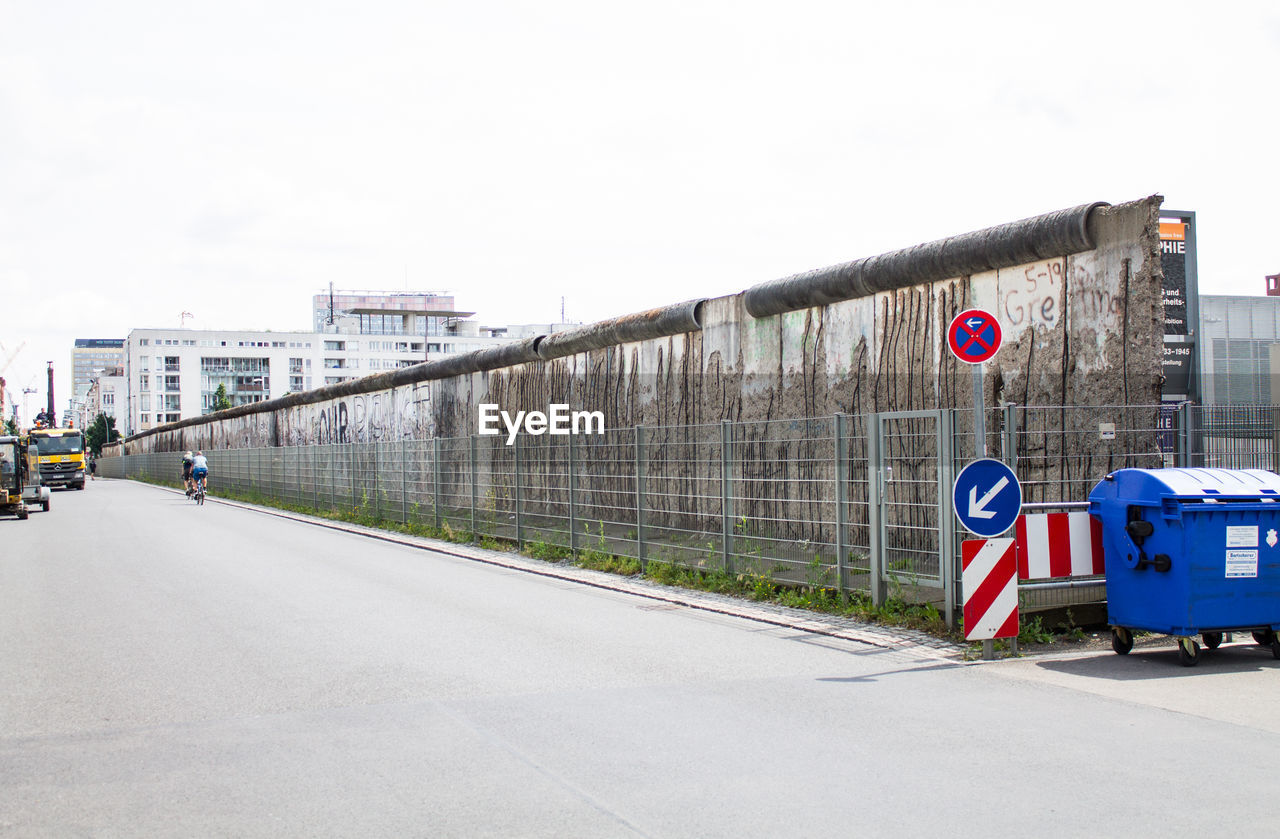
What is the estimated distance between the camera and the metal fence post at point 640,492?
13258mm

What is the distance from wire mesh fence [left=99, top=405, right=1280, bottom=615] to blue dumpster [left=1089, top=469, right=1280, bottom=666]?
1.99 ft

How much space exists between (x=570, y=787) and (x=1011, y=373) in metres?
6.64

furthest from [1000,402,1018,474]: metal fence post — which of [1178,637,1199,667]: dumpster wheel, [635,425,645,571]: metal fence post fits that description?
[635,425,645,571]: metal fence post

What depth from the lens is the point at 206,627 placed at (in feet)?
32.4

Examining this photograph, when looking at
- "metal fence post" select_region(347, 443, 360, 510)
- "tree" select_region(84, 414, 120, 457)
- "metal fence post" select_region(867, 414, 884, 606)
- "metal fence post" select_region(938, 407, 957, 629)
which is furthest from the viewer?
"tree" select_region(84, 414, 120, 457)

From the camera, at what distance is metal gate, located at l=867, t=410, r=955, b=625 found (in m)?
8.77

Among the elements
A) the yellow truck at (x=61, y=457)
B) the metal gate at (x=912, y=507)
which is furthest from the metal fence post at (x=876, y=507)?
the yellow truck at (x=61, y=457)

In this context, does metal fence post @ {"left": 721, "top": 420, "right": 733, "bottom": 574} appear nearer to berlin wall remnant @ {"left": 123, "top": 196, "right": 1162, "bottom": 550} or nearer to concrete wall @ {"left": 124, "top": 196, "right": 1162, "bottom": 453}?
berlin wall remnant @ {"left": 123, "top": 196, "right": 1162, "bottom": 550}

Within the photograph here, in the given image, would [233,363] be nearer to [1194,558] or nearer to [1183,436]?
[1183,436]

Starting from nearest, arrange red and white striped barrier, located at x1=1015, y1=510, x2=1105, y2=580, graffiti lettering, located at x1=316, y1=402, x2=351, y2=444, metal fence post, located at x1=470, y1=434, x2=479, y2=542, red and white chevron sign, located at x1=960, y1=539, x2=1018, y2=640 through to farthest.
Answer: red and white chevron sign, located at x1=960, y1=539, x2=1018, y2=640 → red and white striped barrier, located at x1=1015, y1=510, x2=1105, y2=580 → metal fence post, located at x1=470, y1=434, x2=479, y2=542 → graffiti lettering, located at x1=316, y1=402, x2=351, y2=444

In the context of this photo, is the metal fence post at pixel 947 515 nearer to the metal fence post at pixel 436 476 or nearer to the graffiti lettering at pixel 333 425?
the metal fence post at pixel 436 476

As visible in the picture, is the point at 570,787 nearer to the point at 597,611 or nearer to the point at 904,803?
the point at 904,803

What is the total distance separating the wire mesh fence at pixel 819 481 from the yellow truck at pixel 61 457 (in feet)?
153

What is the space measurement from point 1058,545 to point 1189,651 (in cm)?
113
